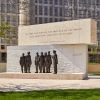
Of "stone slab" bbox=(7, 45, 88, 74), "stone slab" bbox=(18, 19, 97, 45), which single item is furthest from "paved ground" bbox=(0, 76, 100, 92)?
"stone slab" bbox=(18, 19, 97, 45)

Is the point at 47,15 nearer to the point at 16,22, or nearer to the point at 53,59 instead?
the point at 16,22

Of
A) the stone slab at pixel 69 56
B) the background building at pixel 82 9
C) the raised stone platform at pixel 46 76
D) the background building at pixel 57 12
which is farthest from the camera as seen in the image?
the background building at pixel 57 12

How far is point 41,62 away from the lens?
29.0 m

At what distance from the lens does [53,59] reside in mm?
28078

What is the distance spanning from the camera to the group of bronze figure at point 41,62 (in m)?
28.2

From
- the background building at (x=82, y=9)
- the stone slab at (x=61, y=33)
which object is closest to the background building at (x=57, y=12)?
the background building at (x=82, y=9)

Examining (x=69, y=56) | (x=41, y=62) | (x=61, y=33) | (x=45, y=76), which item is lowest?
(x=45, y=76)

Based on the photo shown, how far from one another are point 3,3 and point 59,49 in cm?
2552

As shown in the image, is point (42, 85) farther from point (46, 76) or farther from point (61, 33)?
point (61, 33)

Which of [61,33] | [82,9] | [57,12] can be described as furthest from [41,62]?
[57,12]

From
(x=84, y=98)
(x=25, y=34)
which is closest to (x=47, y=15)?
(x=25, y=34)

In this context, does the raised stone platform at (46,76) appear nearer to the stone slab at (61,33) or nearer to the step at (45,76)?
the step at (45,76)

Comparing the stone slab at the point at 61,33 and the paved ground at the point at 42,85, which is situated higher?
the stone slab at the point at 61,33

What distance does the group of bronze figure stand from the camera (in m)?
28.2
